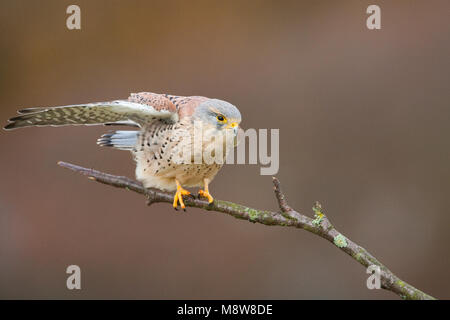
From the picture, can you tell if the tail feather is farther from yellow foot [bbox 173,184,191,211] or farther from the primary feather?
yellow foot [bbox 173,184,191,211]

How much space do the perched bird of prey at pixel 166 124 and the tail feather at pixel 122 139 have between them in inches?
3.2

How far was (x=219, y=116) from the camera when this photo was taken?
224 cm

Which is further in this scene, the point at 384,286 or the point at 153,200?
the point at 153,200

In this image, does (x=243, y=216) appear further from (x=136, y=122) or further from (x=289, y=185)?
(x=289, y=185)

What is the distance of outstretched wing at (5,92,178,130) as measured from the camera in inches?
86.4

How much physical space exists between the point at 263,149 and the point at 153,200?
0.75 meters

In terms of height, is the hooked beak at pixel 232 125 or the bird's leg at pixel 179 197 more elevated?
the hooked beak at pixel 232 125

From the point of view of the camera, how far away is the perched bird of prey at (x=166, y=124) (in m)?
2.23

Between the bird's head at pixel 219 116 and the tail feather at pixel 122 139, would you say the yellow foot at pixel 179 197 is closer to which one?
the bird's head at pixel 219 116

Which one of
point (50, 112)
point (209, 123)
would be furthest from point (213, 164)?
point (50, 112)

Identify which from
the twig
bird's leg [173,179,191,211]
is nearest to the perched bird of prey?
bird's leg [173,179,191,211]

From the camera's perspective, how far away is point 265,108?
482cm

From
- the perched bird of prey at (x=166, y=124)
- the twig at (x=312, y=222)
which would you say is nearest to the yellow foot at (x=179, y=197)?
the perched bird of prey at (x=166, y=124)

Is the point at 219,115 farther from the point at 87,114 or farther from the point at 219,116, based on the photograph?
the point at 87,114
